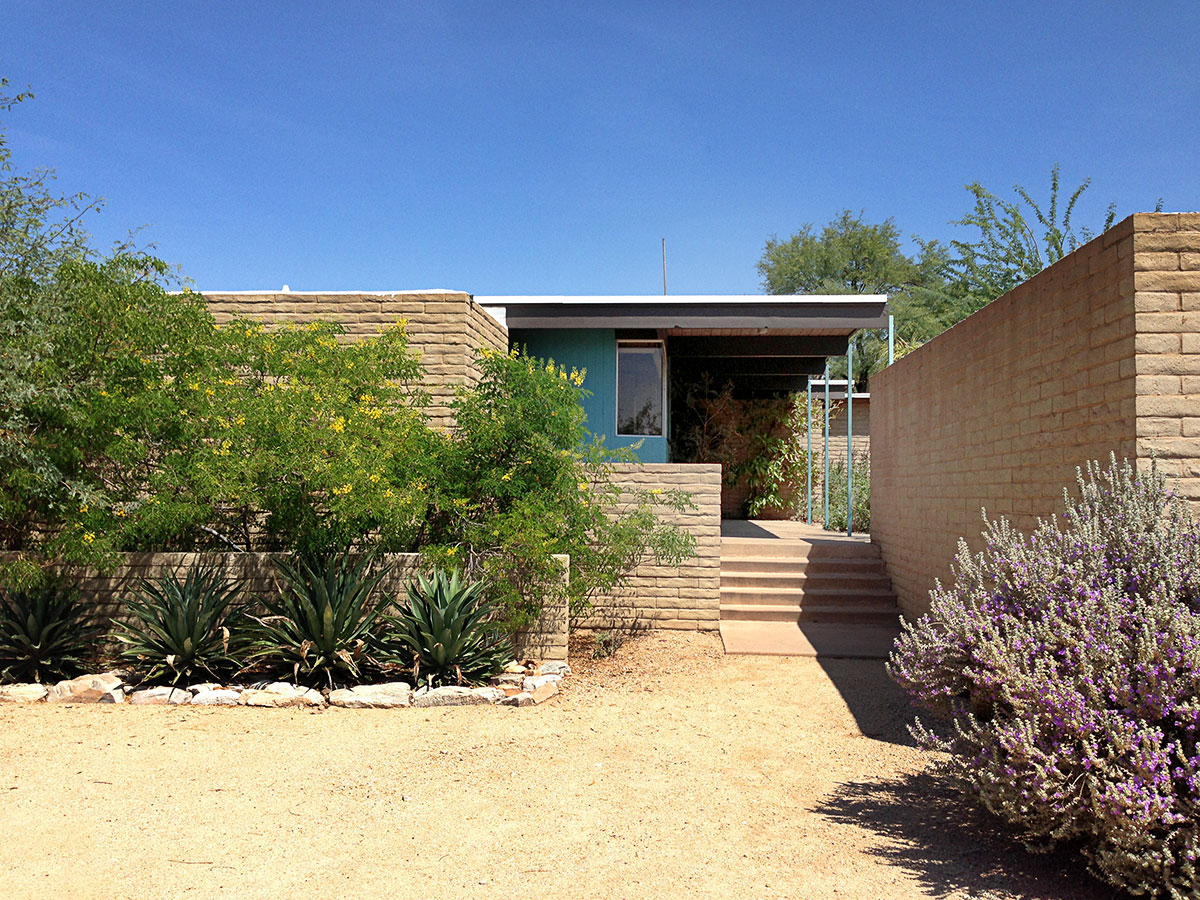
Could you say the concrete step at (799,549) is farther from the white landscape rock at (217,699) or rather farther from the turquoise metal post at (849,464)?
the white landscape rock at (217,699)

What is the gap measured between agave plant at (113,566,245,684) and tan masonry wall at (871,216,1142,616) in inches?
256

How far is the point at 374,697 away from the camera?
6.30 metres

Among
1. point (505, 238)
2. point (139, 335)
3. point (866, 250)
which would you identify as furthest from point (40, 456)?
point (866, 250)

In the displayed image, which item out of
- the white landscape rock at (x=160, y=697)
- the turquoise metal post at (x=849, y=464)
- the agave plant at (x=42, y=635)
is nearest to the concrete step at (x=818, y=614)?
the turquoise metal post at (x=849, y=464)

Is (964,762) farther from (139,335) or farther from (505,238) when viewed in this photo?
(505,238)

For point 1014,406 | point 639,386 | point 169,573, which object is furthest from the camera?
point 639,386

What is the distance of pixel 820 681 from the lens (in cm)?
710

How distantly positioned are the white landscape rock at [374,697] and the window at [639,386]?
20.3 ft

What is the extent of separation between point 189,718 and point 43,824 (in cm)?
194

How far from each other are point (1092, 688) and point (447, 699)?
4.56 m

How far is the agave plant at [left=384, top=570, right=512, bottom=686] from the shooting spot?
6.54 m

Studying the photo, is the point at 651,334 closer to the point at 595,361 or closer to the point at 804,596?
the point at 595,361

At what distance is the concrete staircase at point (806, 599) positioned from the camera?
8.44 metres

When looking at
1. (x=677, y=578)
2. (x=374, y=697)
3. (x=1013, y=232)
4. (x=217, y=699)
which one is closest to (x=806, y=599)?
(x=677, y=578)
